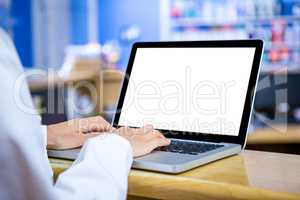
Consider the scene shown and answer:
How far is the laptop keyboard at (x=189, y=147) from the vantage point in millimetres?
814

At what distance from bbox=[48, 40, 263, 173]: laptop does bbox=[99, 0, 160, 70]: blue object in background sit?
10.8 ft

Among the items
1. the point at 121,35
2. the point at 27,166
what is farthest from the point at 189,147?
the point at 121,35

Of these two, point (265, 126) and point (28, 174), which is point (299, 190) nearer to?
point (28, 174)

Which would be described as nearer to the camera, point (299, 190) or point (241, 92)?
point (299, 190)

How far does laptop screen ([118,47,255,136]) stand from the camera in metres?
0.94

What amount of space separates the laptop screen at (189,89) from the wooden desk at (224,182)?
0.17 meters

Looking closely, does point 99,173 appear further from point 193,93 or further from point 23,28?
point 23,28

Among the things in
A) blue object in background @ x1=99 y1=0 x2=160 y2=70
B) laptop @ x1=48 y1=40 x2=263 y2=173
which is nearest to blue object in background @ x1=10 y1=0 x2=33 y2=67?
blue object in background @ x1=99 y1=0 x2=160 y2=70

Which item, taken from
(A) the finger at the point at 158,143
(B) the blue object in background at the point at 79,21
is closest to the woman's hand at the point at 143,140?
(A) the finger at the point at 158,143

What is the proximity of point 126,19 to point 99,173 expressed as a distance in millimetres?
4002

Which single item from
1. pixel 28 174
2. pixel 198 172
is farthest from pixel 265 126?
pixel 28 174

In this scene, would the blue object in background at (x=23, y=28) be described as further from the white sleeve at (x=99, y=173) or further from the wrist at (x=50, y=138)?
the white sleeve at (x=99, y=173)

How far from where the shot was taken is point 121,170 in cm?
69

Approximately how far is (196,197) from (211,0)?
3.66m
